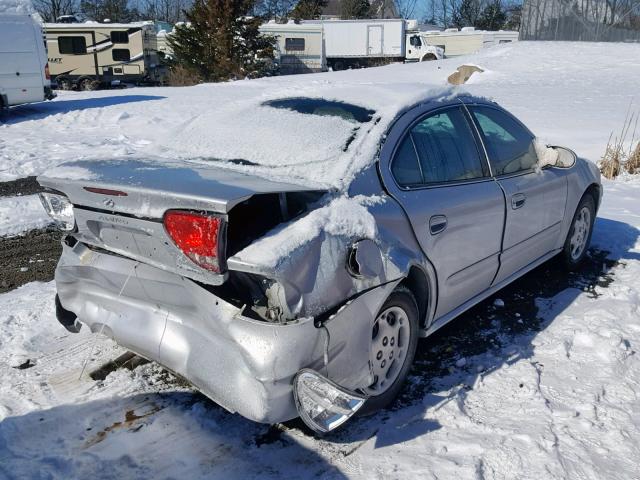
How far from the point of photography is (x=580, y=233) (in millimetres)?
5180

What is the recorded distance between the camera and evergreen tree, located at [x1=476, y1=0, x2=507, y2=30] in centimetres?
6244

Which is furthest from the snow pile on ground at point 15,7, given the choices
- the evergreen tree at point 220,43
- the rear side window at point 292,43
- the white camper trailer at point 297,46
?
the rear side window at point 292,43

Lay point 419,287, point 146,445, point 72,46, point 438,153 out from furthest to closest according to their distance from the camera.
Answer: point 72,46 → point 438,153 → point 419,287 → point 146,445

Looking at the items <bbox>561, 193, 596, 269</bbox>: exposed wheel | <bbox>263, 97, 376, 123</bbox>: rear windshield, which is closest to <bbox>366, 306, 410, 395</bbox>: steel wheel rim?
<bbox>263, 97, 376, 123</bbox>: rear windshield

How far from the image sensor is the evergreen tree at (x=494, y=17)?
62438 millimetres

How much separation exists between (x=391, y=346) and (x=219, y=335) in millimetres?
Result: 981

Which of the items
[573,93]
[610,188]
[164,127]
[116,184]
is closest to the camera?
[116,184]

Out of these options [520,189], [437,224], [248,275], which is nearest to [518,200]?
[520,189]

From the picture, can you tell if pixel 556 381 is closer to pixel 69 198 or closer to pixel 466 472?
pixel 466 472

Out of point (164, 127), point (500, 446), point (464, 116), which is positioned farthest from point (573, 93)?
point (500, 446)

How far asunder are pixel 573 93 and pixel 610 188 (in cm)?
1098

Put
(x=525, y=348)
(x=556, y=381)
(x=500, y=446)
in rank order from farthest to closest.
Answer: (x=525, y=348), (x=556, y=381), (x=500, y=446)

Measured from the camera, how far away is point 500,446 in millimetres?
2803

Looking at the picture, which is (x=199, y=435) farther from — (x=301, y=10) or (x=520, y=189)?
(x=301, y=10)
